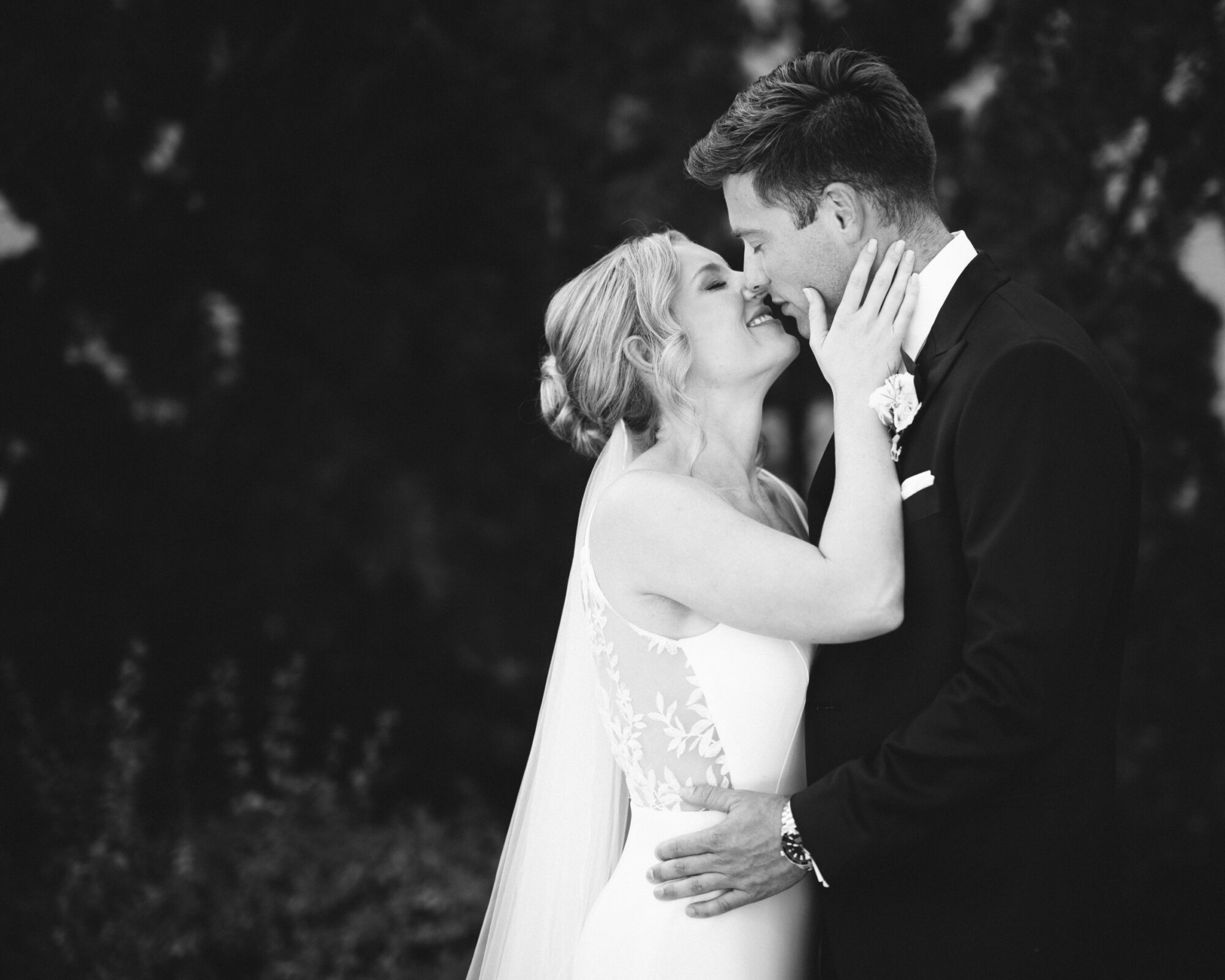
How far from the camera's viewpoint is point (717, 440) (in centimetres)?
249

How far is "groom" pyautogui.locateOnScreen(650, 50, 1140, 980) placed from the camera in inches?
65.1

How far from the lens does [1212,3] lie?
3305 millimetres

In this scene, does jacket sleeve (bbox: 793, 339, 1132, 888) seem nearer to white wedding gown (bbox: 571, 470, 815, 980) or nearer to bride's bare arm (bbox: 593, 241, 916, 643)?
bride's bare arm (bbox: 593, 241, 916, 643)

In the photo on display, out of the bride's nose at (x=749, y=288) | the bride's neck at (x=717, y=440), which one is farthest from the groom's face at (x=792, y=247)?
the bride's neck at (x=717, y=440)

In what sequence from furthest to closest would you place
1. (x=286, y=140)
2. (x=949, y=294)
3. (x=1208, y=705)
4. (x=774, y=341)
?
(x=286, y=140), (x=1208, y=705), (x=774, y=341), (x=949, y=294)

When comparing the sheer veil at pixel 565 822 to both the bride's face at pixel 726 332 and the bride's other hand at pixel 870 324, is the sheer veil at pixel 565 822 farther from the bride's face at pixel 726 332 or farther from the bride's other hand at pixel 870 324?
the bride's other hand at pixel 870 324

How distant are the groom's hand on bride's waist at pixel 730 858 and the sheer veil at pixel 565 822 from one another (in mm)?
411

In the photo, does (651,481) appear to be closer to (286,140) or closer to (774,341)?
(774,341)

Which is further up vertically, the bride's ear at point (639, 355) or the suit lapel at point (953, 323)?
the bride's ear at point (639, 355)

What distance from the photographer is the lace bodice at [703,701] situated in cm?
219

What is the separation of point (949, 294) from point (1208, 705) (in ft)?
8.18

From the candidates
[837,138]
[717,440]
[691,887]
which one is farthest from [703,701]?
[837,138]

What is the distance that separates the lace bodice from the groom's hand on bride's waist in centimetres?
10

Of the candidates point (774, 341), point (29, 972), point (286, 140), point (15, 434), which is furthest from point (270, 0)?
point (29, 972)
